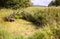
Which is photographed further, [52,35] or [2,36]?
[52,35]

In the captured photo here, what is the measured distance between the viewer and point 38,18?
11.5m

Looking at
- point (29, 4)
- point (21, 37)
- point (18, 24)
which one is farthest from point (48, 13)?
point (29, 4)

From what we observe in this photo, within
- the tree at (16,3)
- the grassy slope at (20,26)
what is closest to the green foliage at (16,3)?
the tree at (16,3)

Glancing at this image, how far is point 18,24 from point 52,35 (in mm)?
2784

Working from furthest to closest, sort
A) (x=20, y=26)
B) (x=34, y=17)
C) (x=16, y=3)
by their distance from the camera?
(x=16, y=3) < (x=34, y=17) < (x=20, y=26)

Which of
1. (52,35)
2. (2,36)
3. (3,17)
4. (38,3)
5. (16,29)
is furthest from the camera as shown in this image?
(38,3)

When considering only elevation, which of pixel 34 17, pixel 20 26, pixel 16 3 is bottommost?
pixel 20 26

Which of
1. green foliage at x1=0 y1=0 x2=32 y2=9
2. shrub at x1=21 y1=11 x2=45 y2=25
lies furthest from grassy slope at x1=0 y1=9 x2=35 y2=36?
green foliage at x1=0 y1=0 x2=32 y2=9

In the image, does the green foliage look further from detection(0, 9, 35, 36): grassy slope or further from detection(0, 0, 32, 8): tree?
detection(0, 9, 35, 36): grassy slope

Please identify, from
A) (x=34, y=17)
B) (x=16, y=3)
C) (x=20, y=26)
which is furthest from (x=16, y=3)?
(x=20, y=26)

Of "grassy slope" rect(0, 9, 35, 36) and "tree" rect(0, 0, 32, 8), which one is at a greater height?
"tree" rect(0, 0, 32, 8)

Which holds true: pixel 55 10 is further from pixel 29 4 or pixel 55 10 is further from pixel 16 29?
pixel 29 4

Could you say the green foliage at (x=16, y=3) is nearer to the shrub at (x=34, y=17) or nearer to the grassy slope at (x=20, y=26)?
the shrub at (x=34, y=17)

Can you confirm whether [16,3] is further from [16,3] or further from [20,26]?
[20,26]
